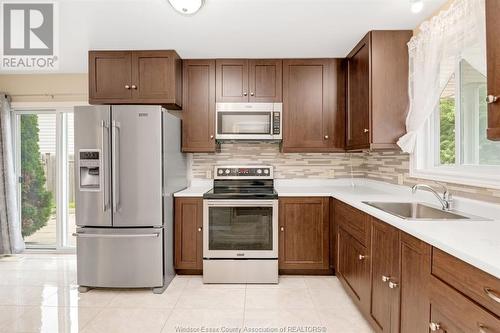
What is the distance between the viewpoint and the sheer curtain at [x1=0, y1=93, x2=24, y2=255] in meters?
3.51

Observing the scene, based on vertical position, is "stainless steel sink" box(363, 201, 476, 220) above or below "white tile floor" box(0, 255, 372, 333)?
above

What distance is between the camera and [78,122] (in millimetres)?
2594

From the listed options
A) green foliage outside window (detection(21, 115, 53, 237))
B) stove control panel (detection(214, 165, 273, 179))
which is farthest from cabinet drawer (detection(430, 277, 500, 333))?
green foliage outside window (detection(21, 115, 53, 237))

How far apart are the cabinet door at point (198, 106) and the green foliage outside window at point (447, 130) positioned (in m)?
2.08

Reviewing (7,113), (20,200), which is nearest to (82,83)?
(7,113)

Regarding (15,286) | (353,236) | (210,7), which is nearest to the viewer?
(210,7)

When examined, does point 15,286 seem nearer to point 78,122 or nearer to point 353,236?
point 78,122

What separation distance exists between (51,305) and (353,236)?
251 centimetres

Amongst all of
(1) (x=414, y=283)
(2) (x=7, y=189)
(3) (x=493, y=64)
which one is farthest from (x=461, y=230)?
(2) (x=7, y=189)

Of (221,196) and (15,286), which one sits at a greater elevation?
(221,196)

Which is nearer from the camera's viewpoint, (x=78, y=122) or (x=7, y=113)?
(x=78, y=122)

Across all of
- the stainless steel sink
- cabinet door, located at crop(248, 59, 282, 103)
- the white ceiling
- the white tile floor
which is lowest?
the white tile floor

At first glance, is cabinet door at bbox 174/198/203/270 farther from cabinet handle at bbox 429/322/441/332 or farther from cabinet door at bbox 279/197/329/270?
cabinet handle at bbox 429/322/441/332

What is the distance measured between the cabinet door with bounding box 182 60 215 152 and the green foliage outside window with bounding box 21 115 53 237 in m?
2.08
